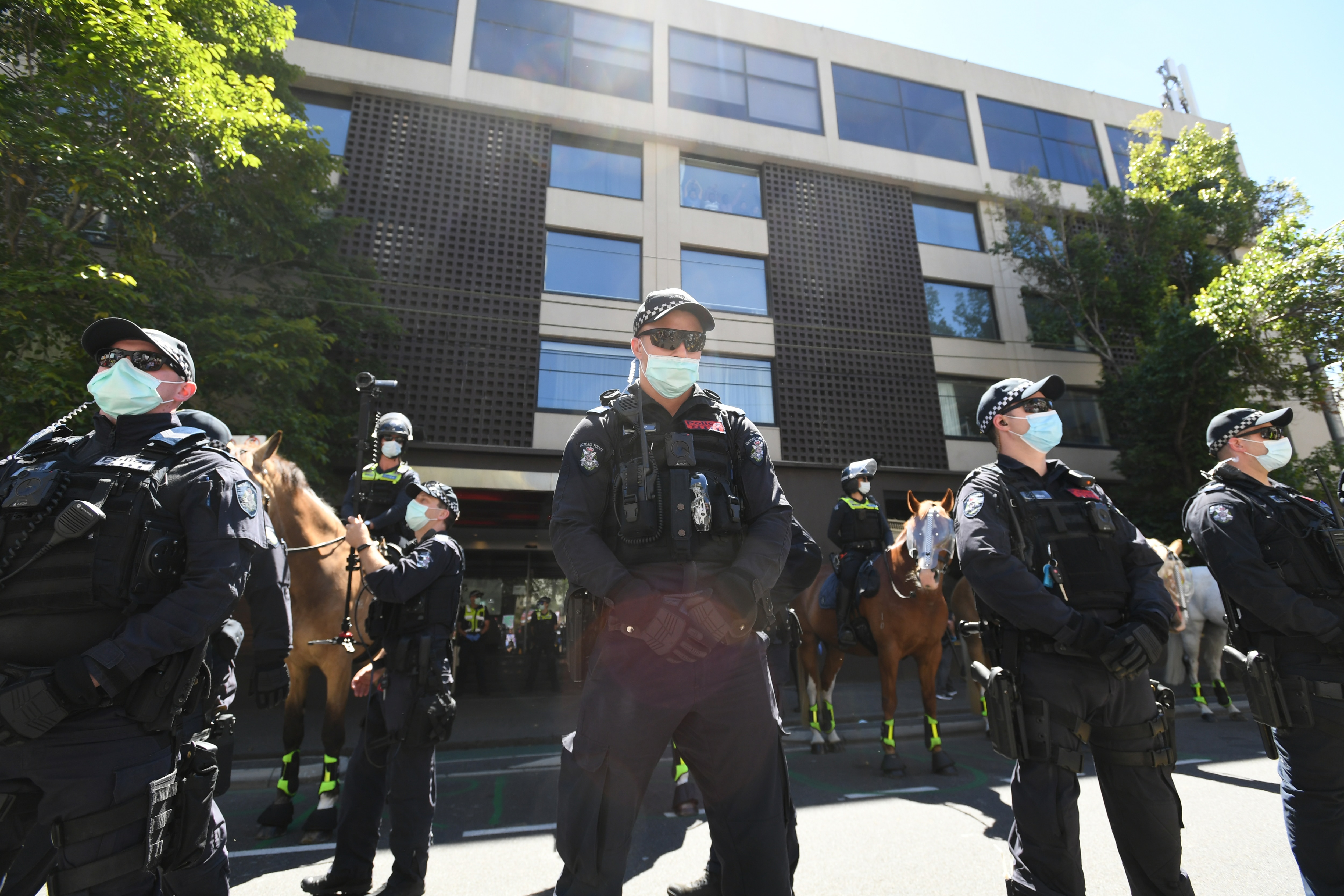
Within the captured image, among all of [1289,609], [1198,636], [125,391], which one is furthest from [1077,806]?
[1198,636]

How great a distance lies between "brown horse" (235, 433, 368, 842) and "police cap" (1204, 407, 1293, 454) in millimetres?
5957

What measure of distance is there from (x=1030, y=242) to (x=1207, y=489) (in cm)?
1645

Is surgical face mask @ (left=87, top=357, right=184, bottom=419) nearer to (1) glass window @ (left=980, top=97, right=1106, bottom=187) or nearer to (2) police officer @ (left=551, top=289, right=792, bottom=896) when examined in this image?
(2) police officer @ (left=551, top=289, right=792, bottom=896)

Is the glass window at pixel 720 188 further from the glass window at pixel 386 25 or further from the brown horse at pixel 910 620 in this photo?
the brown horse at pixel 910 620

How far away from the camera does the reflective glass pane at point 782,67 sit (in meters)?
17.4

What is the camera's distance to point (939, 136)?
18.5 metres

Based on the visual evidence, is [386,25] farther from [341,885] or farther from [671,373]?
[341,885]

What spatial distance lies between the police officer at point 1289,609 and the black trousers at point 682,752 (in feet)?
8.08

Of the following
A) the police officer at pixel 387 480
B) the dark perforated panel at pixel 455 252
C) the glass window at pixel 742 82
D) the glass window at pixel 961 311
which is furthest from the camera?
the glass window at pixel 961 311

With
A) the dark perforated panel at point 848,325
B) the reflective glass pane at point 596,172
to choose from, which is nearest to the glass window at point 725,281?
the dark perforated panel at point 848,325

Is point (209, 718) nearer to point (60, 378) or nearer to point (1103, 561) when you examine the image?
point (1103, 561)

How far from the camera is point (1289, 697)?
110 inches

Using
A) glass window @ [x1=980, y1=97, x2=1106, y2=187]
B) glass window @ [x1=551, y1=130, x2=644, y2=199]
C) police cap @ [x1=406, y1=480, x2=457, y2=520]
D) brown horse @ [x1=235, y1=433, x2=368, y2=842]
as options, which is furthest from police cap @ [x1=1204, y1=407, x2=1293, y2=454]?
glass window @ [x1=980, y1=97, x2=1106, y2=187]

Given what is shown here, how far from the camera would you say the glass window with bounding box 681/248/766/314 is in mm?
15445
